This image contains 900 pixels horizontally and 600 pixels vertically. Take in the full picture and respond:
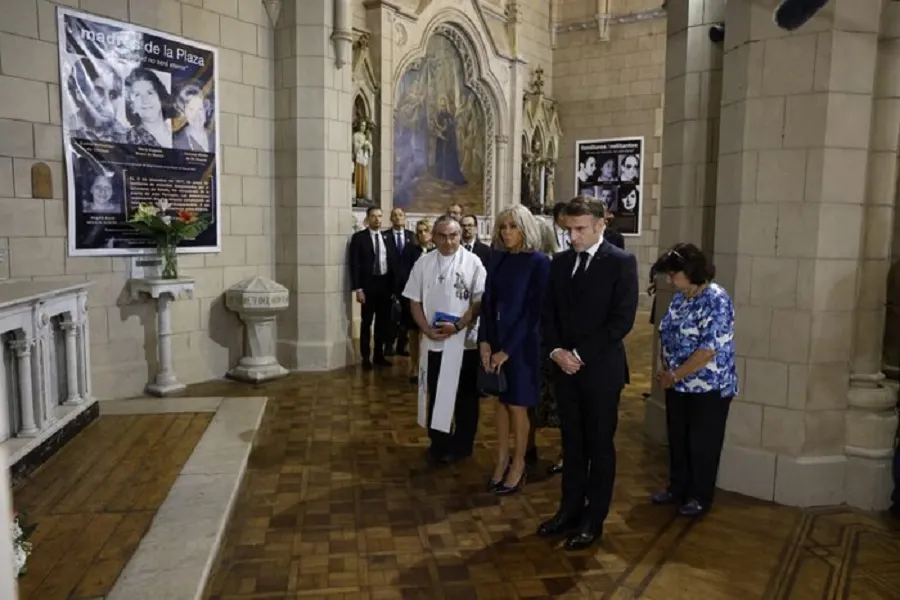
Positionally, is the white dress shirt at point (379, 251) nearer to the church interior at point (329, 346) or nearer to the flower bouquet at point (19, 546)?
the church interior at point (329, 346)

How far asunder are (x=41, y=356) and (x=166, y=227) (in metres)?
1.89

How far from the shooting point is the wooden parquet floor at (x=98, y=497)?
2.87m

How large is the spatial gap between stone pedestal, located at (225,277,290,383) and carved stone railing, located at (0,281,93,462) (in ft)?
5.98

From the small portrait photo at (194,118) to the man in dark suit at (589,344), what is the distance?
4362 millimetres

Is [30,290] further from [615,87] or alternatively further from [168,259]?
[615,87]

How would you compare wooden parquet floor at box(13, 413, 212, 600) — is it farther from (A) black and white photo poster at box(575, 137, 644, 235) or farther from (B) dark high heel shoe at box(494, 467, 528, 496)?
(A) black and white photo poster at box(575, 137, 644, 235)

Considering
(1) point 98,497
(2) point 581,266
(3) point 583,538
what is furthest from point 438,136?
(3) point 583,538

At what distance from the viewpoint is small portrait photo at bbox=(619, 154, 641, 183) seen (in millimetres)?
13281

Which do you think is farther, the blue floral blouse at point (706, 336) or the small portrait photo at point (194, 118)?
the small portrait photo at point (194, 118)

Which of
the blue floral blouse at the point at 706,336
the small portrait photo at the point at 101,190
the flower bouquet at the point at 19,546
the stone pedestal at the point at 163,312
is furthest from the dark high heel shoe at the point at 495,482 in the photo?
the small portrait photo at the point at 101,190

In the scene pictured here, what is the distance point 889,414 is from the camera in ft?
12.9

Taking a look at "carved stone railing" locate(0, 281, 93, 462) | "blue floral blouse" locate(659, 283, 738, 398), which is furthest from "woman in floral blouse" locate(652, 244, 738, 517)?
"carved stone railing" locate(0, 281, 93, 462)

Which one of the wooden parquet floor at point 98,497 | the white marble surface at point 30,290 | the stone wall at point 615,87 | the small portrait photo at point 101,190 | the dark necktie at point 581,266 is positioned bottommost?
the wooden parquet floor at point 98,497

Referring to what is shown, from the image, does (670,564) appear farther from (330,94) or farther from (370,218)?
(330,94)
